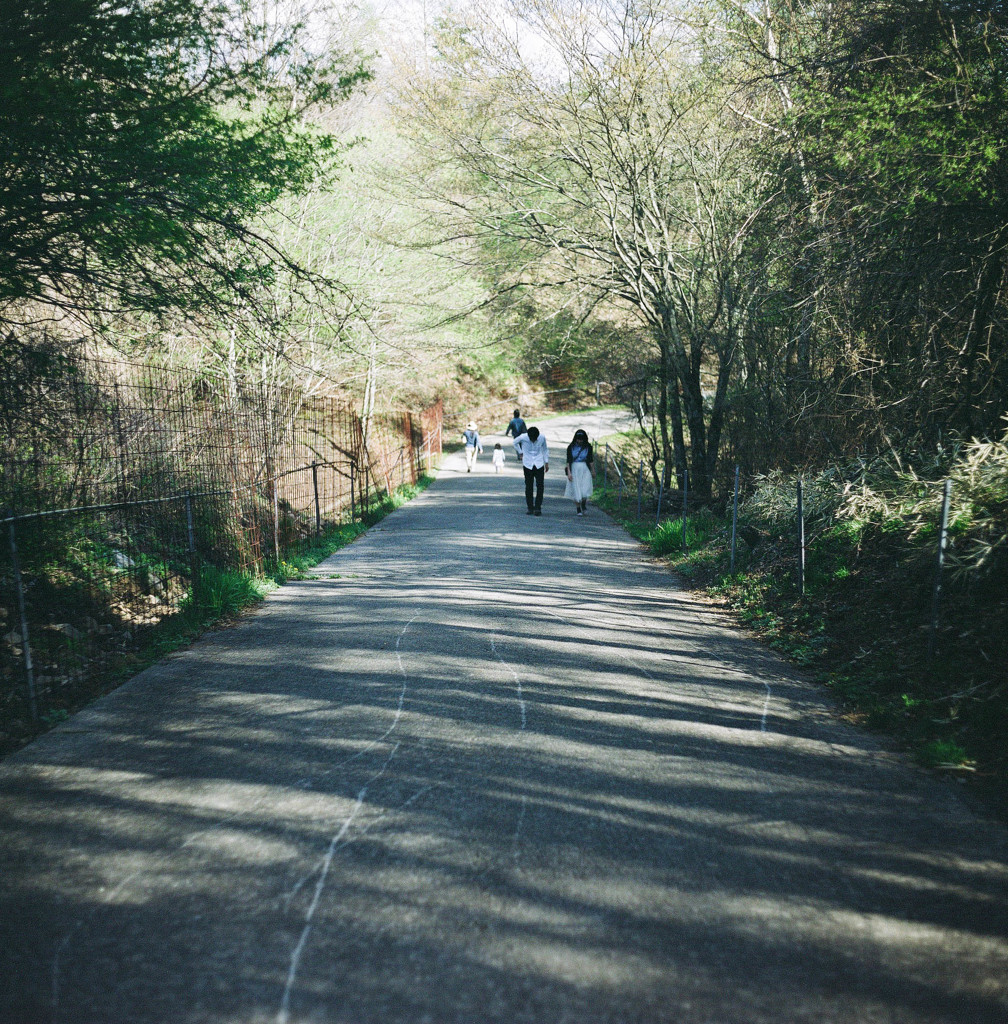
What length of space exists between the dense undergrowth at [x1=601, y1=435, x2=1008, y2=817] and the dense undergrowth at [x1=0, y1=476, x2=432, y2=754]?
5.17 meters

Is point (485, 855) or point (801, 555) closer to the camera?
point (485, 855)

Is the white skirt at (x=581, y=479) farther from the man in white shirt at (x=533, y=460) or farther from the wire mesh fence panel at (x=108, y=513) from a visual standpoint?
the wire mesh fence panel at (x=108, y=513)

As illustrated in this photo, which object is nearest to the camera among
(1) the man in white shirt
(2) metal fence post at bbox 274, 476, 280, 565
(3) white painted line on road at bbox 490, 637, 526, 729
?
(3) white painted line on road at bbox 490, 637, 526, 729

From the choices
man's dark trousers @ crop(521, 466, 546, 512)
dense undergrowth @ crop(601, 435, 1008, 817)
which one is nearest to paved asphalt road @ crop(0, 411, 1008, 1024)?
dense undergrowth @ crop(601, 435, 1008, 817)

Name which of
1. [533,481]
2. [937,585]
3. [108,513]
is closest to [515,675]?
[937,585]

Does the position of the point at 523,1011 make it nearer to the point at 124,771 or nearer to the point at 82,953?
the point at 82,953

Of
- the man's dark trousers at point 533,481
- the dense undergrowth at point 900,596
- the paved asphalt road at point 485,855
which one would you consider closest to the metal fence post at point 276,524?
the paved asphalt road at point 485,855

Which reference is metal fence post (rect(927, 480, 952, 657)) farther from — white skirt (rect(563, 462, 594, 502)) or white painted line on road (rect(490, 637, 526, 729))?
white skirt (rect(563, 462, 594, 502))

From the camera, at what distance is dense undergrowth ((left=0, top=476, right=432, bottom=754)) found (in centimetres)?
527

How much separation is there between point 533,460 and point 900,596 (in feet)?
34.1

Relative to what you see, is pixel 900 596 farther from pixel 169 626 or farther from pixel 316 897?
pixel 169 626

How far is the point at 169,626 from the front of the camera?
24.4 feet

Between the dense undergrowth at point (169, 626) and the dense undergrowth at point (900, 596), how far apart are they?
5.17 metres

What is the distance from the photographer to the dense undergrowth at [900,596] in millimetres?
4871
